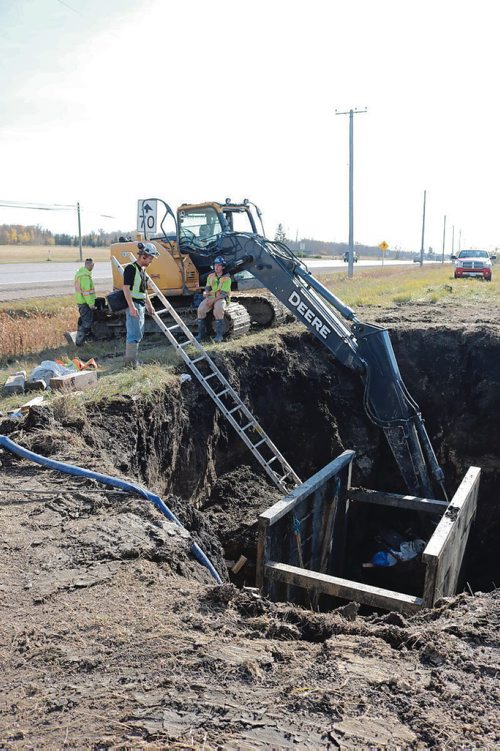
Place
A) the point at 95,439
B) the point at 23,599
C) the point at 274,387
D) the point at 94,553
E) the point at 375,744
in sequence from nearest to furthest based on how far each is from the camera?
1. the point at 375,744
2. the point at 23,599
3. the point at 94,553
4. the point at 95,439
5. the point at 274,387

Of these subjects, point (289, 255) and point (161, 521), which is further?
point (289, 255)

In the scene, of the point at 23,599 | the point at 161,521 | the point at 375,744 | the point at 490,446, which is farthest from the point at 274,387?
the point at 375,744

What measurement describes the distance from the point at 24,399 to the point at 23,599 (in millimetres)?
4245

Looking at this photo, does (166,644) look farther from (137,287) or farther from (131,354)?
(131,354)

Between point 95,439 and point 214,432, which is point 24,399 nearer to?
point 95,439

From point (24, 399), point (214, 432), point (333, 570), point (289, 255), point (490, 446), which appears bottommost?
point (333, 570)

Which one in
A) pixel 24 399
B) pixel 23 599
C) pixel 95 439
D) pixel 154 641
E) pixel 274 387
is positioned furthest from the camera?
pixel 274 387

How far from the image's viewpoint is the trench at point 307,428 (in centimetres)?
803

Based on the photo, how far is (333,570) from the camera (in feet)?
29.6

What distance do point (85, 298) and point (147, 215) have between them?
2.06m

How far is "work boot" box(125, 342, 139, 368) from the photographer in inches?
355

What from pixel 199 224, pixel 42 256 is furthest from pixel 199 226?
pixel 42 256

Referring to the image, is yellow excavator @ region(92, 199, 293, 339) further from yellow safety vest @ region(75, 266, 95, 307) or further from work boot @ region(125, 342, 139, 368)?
work boot @ region(125, 342, 139, 368)

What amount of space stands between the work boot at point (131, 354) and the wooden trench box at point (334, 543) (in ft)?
10.4
